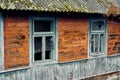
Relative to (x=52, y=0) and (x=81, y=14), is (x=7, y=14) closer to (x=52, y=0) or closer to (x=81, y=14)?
(x=52, y=0)

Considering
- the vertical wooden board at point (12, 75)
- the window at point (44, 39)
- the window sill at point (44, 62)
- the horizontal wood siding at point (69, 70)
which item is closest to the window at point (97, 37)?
the horizontal wood siding at point (69, 70)

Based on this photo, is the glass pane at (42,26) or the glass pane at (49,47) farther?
the glass pane at (49,47)

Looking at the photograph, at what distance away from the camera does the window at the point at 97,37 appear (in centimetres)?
1284

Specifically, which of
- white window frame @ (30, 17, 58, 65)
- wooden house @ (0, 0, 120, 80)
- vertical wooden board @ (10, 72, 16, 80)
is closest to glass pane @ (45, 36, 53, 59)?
wooden house @ (0, 0, 120, 80)

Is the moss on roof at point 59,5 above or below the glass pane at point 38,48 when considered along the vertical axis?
above

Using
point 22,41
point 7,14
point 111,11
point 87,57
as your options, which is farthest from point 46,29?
point 111,11

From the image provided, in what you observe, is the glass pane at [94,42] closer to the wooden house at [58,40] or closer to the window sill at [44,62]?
the wooden house at [58,40]

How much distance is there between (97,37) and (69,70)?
2468mm

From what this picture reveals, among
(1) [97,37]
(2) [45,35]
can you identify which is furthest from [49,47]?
(1) [97,37]

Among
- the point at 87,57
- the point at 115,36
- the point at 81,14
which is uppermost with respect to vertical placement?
the point at 81,14

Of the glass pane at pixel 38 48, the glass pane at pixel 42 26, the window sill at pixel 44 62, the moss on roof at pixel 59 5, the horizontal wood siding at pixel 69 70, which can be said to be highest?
the moss on roof at pixel 59 5

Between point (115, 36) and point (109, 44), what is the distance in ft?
2.29

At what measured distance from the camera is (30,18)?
32.9 ft

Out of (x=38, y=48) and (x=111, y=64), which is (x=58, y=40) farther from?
(x=111, y=64)
